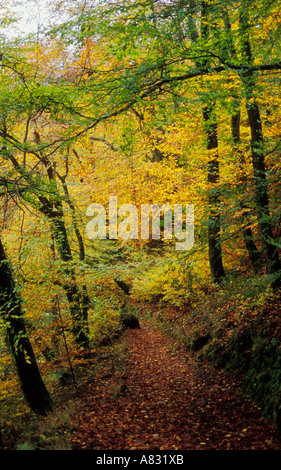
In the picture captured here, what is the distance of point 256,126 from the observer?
23.0 feet

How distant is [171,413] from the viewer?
588 centimetres

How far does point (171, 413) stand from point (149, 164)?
1027 centimetres

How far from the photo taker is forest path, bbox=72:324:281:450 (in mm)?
4648

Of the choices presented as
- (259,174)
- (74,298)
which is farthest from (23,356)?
(259,174)

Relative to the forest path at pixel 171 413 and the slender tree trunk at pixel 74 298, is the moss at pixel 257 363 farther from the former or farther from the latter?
the slender tree trunk at pixel 74 298

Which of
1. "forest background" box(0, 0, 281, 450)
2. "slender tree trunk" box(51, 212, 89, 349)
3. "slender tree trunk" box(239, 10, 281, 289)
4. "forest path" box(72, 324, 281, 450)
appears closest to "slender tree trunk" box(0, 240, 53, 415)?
"forest background" box(0, 0, 281, 450)

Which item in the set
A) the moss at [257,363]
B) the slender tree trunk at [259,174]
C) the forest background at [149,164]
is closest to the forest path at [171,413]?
the moss at [257,363]

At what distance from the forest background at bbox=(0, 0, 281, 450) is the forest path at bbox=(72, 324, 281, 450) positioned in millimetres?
443

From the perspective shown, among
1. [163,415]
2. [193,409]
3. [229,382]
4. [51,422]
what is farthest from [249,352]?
[51,422]

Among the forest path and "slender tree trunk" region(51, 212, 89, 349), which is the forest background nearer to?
"slender tree trunk" region(51, 212, 89, 349)

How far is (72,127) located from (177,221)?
7462mm

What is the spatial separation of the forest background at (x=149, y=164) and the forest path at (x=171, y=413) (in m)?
0.44

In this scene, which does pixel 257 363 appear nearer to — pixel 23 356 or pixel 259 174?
pixel 259 174

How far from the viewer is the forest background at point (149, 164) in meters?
5.10
